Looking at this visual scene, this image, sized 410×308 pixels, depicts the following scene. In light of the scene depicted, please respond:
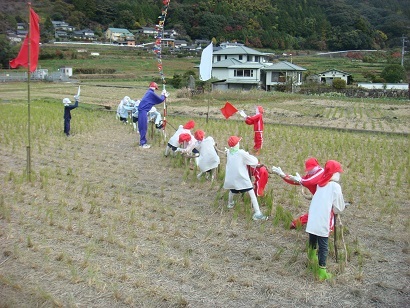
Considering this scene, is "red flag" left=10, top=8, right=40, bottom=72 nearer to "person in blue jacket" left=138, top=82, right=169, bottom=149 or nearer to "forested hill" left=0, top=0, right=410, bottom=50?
"person in blue jacket" left=138, top=82, right=169, bottom=149

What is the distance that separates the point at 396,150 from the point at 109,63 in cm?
3928

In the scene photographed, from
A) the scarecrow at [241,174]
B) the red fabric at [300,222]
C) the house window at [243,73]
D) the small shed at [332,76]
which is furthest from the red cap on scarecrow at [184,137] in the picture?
the small shed at [332,76]

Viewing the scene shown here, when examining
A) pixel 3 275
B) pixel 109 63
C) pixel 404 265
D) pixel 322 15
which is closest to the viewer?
pixel 3 275

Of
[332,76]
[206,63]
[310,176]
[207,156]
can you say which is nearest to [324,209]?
[310,176]

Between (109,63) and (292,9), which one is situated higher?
(292,9)

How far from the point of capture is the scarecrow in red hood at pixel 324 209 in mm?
4488

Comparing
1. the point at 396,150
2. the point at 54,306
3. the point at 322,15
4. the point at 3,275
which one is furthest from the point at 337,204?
the point at 322,15

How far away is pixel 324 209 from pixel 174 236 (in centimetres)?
187

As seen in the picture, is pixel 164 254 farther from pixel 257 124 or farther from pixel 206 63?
pixel 206 63

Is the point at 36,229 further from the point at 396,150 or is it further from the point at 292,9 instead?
A: the point at 292,9

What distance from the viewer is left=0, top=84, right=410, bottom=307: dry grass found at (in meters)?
4.19

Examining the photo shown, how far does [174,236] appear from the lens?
553 centimetres

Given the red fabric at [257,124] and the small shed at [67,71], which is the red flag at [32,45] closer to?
the red fabric at [257,124]

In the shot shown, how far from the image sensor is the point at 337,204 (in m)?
4.57
